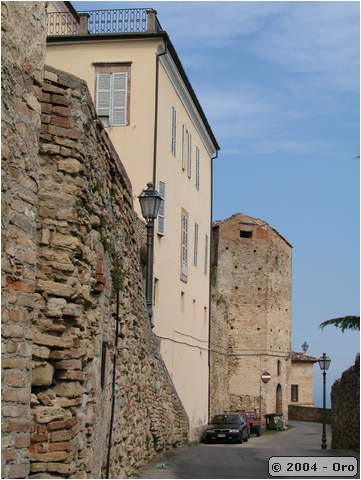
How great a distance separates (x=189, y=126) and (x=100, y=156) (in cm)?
1965

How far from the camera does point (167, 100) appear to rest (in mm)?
25547

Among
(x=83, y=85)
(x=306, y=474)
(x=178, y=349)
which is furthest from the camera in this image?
(x=178, y=349)

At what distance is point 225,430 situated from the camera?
28.7 m

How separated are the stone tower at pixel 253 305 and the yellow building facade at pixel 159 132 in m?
18.1

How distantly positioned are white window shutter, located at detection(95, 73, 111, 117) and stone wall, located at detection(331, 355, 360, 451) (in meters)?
10.1

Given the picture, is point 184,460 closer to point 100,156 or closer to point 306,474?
point 306,474

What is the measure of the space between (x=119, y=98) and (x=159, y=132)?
5.19ft

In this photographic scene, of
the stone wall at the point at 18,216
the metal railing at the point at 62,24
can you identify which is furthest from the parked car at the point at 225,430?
the stone wall at the point at 18,216

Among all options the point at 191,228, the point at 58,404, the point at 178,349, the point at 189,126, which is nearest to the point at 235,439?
the point at 178,349

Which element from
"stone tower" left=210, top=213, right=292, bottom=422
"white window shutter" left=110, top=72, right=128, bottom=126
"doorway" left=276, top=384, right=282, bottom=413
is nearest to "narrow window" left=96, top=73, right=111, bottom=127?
"white window shutter" left=110, top=72, right=128, bottom=126

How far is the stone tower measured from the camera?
47.8m

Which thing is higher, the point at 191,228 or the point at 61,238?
the point at 191,228

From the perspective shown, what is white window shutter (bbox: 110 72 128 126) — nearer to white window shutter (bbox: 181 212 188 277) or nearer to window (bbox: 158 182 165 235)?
window (bbox: 158 182 165 235)

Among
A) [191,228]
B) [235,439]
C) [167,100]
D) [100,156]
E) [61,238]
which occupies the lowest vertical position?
[235,439]
